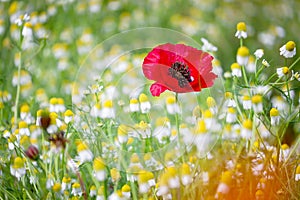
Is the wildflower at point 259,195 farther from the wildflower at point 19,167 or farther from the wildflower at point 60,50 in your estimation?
the wildflower at point 60,50

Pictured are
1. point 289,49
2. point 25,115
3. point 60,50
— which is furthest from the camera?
point 60,50

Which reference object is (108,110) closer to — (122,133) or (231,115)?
(122,133)

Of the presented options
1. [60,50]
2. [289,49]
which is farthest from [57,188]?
[60,50]

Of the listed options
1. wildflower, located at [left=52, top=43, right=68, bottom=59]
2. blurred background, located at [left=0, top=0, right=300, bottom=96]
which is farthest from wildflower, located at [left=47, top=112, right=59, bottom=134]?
wildflower, located at [left=52, top=43, right=68, bottom=59]

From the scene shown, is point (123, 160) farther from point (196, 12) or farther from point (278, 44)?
point (196, 12)

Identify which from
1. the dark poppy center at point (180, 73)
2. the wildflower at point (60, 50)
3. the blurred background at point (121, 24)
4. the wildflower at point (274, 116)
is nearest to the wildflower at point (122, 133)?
the dark poppy center at point (180, 73)

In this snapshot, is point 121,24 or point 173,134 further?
point 121,24

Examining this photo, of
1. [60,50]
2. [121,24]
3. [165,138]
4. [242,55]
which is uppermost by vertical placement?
[121,24]
